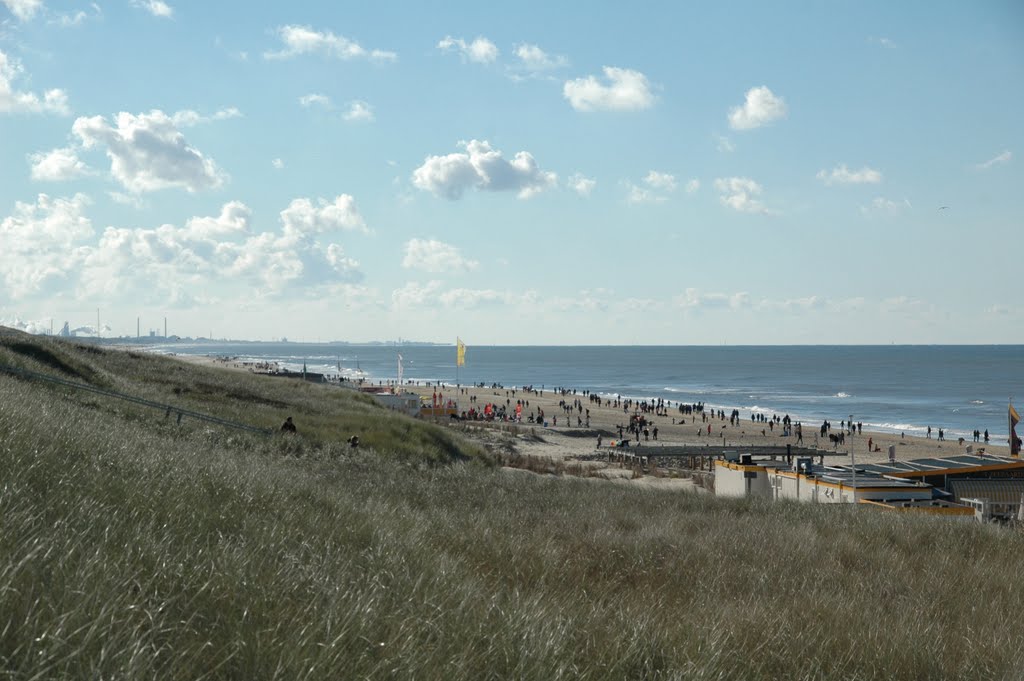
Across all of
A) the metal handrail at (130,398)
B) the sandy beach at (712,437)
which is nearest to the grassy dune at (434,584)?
the metal handrail at (130,398)

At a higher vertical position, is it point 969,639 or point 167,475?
point 167,475

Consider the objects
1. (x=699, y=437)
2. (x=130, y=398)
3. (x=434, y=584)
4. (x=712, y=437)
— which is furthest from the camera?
(x=699, y=437)

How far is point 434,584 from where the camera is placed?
19.0 ft

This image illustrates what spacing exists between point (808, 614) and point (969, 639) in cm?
115

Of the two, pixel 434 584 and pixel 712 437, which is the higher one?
pixel 434 584

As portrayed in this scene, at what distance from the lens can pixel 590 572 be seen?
8.10 meters

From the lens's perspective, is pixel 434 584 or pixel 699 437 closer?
pixel 434 584

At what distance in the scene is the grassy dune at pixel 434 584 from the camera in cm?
372

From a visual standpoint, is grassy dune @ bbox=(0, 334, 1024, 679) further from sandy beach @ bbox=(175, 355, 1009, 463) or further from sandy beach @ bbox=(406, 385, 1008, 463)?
sandy beach @ bbox=(406, 385, 1008, 463)

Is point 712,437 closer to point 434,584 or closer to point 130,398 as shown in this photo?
point 130,398

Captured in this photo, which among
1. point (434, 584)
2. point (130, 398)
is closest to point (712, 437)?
point (130, 398)

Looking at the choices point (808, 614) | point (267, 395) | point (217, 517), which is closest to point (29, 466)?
point (217, 517)

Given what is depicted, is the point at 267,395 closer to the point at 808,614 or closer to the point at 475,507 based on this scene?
the point at 475,507

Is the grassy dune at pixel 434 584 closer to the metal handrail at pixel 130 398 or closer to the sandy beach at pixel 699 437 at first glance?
the metal handrail at pixel 130 398
